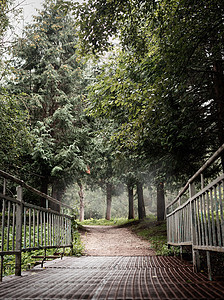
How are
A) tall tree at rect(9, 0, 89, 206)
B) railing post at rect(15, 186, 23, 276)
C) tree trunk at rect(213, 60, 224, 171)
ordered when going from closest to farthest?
1. railing post at rect(15, 186, 23, 276)
2. tree trunk at rect(213, 60, 224, 171)
3. tall tree at rect(9, 0, 89, 206)

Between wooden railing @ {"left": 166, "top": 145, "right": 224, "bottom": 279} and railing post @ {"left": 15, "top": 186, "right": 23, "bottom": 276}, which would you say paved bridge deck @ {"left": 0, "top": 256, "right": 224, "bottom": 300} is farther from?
wooden railing @ {"left": 166, "top": 145, "right": 224, "bottom": 279}

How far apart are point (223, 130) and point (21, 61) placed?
13.6 m

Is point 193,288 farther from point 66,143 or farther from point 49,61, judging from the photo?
point 49,61

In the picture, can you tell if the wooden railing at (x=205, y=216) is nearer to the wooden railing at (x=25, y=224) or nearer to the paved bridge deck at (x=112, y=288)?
the paved bridge deck at (x=112, y=288)

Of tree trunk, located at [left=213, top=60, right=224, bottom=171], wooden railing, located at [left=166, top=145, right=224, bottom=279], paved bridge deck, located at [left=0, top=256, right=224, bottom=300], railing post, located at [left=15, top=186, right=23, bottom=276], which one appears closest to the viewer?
paved bridge deck, located at [left=0, top=256, right=224, bottom=300]

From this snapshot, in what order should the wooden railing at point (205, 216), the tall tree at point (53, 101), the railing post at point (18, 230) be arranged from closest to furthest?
the wooden railing at point (205, 216) < the railing post at point (18, 230) < the tall tree at point (53, 101)

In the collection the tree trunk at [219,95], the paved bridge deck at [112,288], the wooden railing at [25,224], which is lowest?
the paved bridge deck at [112,288]

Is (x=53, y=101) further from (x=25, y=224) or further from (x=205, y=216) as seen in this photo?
(x=205, y=216)

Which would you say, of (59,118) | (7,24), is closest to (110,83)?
(7,24)

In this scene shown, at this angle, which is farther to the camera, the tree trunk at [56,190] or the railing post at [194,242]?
the tree trunk at [56,190]

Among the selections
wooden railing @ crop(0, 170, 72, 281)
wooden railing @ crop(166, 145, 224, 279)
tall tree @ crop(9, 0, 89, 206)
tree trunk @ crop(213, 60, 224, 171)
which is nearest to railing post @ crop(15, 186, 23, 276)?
wooden railing @ crop(0, 170, 72, 281)

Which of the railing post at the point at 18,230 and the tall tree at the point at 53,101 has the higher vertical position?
the tall tree at the point at 53,101

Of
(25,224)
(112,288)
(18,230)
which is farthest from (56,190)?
(112,288)

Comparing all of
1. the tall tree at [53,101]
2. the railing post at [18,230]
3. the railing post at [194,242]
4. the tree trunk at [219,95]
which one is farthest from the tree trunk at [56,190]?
the railing post at [194,242]
